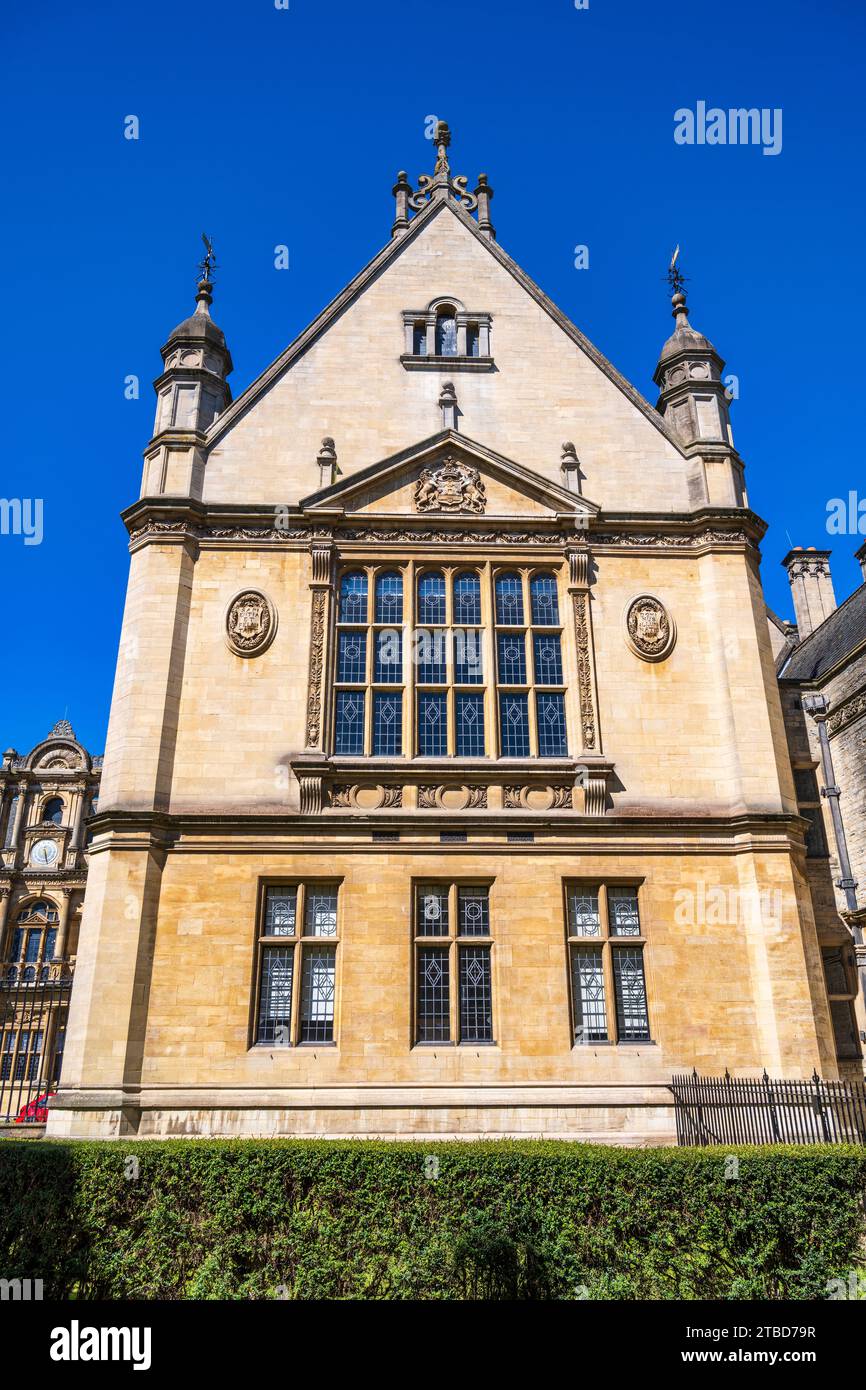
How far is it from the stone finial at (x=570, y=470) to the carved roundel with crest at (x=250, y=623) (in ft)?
22.0

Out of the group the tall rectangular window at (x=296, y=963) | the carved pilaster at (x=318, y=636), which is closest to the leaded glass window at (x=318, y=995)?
the tall rectangular window at (x=296, y=963)

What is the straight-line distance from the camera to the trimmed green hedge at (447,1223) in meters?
8.73

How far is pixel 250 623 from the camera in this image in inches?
717

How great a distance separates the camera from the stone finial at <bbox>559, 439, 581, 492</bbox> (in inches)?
773

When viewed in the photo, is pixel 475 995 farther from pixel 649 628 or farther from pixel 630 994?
pixel 649 628

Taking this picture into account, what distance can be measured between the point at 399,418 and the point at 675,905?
11.5m

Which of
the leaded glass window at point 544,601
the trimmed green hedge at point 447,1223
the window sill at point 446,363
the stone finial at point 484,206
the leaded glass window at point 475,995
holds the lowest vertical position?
the trimmed green hedge at point 447,1223

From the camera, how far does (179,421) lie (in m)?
20.0

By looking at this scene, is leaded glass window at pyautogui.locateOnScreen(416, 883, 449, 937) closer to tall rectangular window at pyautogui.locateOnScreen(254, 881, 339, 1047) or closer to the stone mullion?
tall rectangular window at pyautogui.locateOnScreen(254, 881, 339, 1047)

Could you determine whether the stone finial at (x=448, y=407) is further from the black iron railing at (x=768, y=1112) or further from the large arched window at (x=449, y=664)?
the black iron railing at (x=768, y=1112)

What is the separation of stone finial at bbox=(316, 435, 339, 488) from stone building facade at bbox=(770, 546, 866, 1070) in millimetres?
11281

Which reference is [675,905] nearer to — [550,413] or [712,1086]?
[712,1086]

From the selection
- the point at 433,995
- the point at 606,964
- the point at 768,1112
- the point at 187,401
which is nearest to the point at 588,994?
the point at 606,964

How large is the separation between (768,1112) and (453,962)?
5.41 meters
